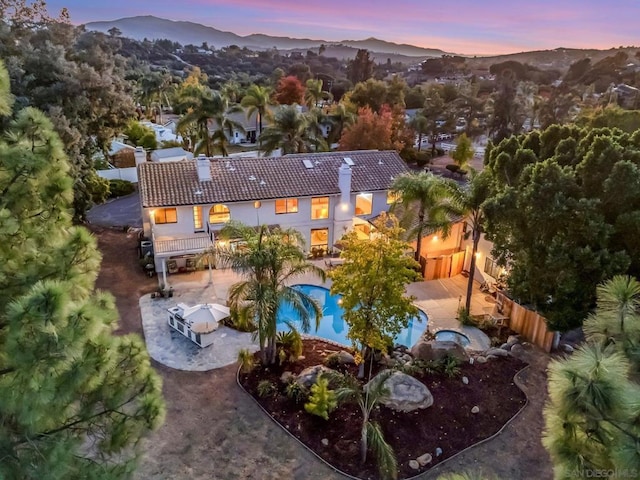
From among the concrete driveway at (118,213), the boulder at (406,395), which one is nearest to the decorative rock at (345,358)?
A: the boulder at (406,395)

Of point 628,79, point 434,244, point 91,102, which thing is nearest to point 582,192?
point 434,244

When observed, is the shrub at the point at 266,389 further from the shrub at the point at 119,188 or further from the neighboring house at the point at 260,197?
the shrub at the point at 119,188

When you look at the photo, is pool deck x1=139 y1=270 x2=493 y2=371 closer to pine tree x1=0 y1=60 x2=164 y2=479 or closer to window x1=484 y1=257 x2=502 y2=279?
window x1=484 y1=257 x2=502 y2=279

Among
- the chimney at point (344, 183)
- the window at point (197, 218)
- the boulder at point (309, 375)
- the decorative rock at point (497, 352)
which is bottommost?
the decorative rock at point (497, 352)

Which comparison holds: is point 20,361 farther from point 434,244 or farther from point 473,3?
point 473,3

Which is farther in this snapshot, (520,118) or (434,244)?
(520,118)

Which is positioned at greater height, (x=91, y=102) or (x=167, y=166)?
(x=91, y=102)
